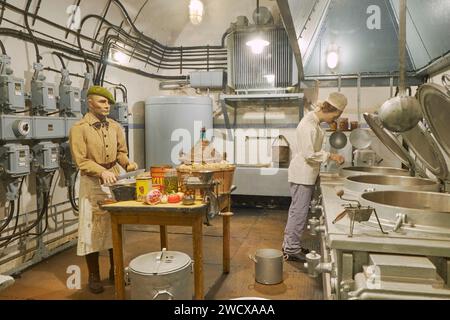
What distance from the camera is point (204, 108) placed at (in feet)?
17.9

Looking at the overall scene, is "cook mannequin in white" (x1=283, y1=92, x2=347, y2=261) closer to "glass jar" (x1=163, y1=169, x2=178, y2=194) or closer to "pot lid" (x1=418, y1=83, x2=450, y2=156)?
"pot lid" (x1=418, y1=83, x2=450, y2=156)

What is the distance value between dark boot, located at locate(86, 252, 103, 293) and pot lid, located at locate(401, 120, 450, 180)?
2.48 metres

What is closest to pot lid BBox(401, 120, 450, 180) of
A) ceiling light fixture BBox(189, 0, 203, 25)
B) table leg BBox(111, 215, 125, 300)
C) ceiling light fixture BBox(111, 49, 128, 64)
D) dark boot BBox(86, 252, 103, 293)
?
table leg BBox(111, 215, 125, 300)

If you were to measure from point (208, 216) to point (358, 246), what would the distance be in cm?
118

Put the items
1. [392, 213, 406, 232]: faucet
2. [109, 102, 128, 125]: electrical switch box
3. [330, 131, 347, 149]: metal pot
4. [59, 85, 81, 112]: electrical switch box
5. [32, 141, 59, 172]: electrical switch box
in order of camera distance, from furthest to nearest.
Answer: [109, 102, 128, 125]: electrical switch box < [330, 131, 347, 149]: metal pot < [59, 85, 81, 112]: electrical switch box < [32, 141, 59, 172]: electrical switch box < [392, 213, 406, 232]: faucet

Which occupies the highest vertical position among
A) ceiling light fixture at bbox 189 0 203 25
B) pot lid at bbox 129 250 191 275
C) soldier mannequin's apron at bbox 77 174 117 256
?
ceiling light fixture at bbox 189 0 203 25

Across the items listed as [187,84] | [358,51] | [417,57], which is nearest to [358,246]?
[417,57]

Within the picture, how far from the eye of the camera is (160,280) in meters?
2.05

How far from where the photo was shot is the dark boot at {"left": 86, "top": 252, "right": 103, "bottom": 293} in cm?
276

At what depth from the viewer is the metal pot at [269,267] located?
2850 mm

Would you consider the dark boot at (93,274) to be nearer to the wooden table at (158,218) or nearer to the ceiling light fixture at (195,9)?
the wooden table at (158,218)

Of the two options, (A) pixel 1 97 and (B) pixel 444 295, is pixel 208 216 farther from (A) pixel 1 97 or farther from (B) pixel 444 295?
(A) pixel 1 97

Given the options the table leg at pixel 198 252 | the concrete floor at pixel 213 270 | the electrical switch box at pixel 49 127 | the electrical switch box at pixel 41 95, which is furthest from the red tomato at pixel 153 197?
the electrical switch box at pixel 41 95

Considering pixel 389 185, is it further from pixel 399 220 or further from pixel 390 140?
pixel 399 220
